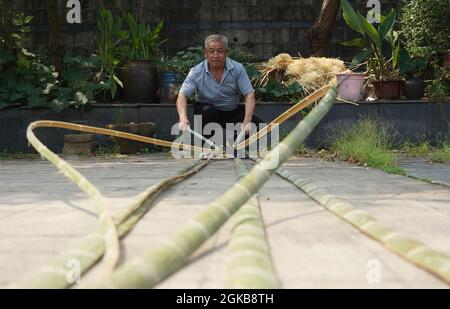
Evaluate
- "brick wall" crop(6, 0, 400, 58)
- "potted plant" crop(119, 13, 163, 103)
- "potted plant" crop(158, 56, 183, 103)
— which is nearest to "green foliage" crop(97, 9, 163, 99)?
"potted plant" crop(119, 13, 163, 103)

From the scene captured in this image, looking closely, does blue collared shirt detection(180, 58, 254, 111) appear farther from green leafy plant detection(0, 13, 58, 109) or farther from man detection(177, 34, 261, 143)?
green leafy plant detection(0, 13, 58, 109)

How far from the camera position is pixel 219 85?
3.94 metres

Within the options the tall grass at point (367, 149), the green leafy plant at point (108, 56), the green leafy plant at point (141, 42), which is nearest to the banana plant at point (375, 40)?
the tall grass at point (367, 149)

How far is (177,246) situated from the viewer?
986 millimetres

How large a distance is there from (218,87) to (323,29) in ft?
7.70

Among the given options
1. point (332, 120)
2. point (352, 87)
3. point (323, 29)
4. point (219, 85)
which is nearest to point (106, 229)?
point (219, 85)

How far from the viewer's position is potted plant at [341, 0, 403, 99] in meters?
5.03

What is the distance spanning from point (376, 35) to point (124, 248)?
451cm

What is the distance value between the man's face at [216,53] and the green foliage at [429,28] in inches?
91.1

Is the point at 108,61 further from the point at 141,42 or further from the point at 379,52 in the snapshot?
the point at 379,52

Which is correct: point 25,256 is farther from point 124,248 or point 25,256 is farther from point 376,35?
point 376,35

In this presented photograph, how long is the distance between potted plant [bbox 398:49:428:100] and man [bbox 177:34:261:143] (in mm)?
2043

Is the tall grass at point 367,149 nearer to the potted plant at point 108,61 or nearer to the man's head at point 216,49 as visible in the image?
the man's head at point 216,49
